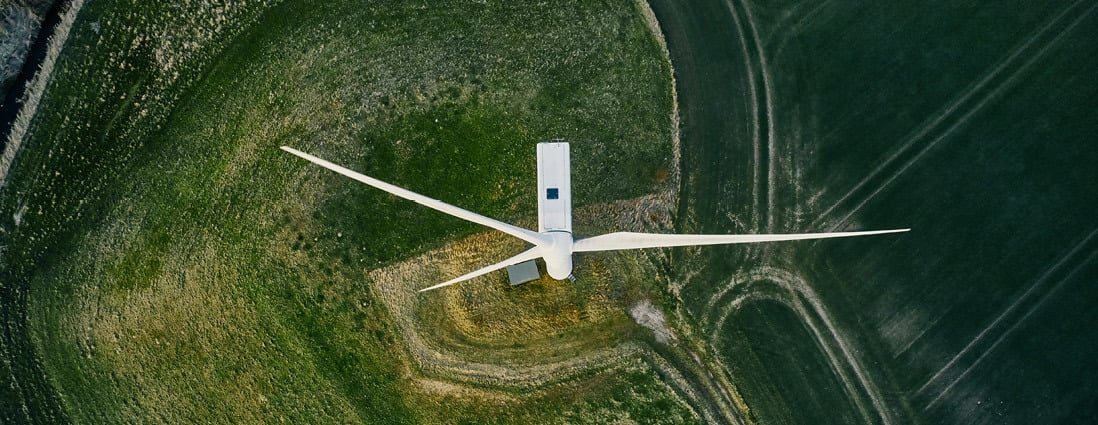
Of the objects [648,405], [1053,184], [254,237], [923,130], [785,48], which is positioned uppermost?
[785,48]

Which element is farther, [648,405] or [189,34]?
[189,34]

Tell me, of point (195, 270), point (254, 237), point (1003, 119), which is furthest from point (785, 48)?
point (195, 270)

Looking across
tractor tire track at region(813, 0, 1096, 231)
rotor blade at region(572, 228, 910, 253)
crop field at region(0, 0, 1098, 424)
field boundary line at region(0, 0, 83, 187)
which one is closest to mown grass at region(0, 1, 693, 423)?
crop field at region(0, 0, 1098, 424)

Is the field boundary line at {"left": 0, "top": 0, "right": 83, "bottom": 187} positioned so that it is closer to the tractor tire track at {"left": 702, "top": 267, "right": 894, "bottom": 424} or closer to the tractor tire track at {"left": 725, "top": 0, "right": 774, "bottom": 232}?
the tractor tire track at {"left": 725, "top": 0, "right": 774, "bottom": 232}

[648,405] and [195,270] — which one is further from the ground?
[195,270]

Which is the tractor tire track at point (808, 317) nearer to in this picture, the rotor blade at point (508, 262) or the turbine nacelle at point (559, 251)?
the turbine nacelle at point (559, 251)

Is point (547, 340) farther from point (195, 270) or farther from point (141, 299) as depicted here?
point (141, 299)

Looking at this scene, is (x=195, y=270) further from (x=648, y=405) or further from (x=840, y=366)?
(x=840, y=366)
